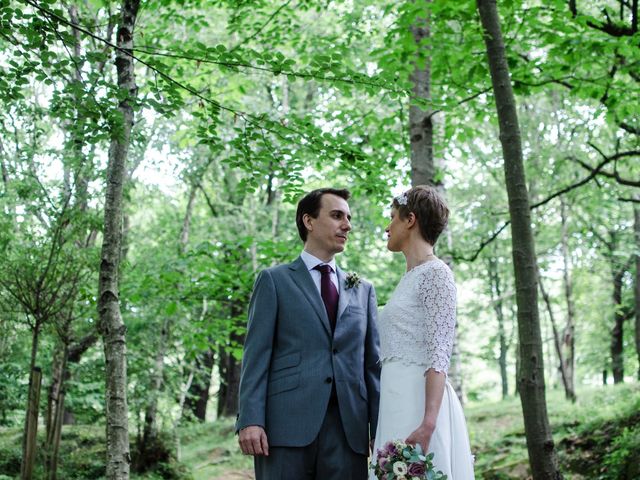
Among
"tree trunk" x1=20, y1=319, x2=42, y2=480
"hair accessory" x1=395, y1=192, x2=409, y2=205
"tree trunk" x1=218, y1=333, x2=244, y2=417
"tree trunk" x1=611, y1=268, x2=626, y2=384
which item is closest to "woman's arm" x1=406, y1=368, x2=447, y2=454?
"hair accessory" x1=395, y1=192, x2=409, y2=205

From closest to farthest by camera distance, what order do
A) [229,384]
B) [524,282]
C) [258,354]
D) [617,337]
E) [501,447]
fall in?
[258,354]
[524,282]
[501,447]
[229,384]
[617,337]

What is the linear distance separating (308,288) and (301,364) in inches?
16.2

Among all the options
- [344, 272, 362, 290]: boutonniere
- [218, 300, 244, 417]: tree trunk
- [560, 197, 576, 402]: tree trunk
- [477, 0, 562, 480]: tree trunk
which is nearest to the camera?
[344, 272, 362, 290]: boutonniere

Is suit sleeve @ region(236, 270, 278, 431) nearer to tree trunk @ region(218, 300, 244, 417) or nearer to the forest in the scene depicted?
the forest

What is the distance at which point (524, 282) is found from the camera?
4648mm

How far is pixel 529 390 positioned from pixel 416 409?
1911 millimetres

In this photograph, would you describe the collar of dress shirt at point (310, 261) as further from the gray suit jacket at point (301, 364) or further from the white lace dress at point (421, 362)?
the white lace dress at point (421, 362)

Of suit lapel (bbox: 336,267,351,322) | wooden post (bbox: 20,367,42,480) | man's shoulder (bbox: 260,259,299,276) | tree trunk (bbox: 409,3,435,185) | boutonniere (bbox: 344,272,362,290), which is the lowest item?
wooden post (bbox: 20,367,42,480)

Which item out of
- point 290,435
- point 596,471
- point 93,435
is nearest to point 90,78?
point 290,435

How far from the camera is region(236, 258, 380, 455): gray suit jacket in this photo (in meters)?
3.16

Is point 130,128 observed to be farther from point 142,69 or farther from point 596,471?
point 142,69

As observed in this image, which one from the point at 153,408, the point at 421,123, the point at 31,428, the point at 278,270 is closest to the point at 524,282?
the point at 278,270

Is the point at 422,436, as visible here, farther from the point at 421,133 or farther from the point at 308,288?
the point at 421,133

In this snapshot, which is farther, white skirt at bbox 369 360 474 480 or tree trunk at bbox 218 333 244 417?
tree trunk at bbox 218 333 244 417
